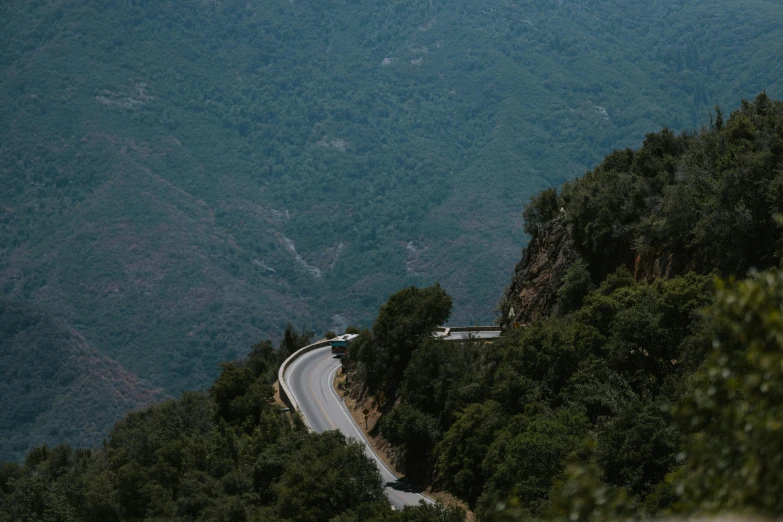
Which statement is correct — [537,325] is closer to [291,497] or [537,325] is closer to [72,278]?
[291,497]

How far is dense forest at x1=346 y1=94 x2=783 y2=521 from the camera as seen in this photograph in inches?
1128

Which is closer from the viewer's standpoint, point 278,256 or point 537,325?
point 537,325

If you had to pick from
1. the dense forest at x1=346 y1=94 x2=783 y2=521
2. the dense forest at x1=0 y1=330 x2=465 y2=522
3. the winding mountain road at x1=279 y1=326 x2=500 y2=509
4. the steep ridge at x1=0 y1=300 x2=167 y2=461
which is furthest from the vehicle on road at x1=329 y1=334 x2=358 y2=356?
the steep ridge at x1=0 y1=300 x2=167 y2=461

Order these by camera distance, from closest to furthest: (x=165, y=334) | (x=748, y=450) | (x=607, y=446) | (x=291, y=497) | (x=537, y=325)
Result: (x=748, y=450), (x=607, y=446), (x=291, y=497), (x=537, y=325), (x=165, y=334)

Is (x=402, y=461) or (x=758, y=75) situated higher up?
(x=758, y=75)

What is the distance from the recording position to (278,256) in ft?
621

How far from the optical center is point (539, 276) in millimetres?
49500

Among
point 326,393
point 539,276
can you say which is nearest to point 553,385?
point 539,276

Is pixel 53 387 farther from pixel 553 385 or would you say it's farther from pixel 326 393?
pixel 553 385

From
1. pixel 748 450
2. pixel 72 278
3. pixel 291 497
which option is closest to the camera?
pixel 748 450

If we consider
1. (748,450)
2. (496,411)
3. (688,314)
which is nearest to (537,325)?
(496,411)

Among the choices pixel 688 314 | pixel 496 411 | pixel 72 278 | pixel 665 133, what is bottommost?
pixel 496 411

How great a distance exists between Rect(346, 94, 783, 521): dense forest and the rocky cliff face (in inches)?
14.0

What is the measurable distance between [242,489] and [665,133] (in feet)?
74.6
